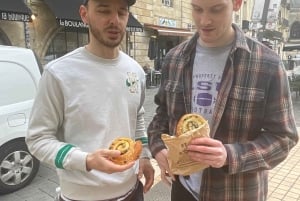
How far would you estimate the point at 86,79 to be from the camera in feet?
5.92

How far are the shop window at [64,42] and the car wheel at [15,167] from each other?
8.06 meters

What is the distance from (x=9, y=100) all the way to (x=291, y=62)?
18184mm

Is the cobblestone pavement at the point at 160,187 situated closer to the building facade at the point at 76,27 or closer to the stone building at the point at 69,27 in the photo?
the building facade at the point at 76,27

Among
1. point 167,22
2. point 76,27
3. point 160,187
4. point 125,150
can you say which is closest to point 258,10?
point 160,187

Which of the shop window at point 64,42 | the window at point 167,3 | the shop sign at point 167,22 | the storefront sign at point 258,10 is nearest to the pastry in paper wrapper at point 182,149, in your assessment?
the storefront sign at point 258,10

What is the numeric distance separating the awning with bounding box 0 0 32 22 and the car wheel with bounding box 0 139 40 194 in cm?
546

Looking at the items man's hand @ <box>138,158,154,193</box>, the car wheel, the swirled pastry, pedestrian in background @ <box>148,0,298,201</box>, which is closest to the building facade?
the car wheel

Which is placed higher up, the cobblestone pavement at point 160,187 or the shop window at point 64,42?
the shop window at point 64,42

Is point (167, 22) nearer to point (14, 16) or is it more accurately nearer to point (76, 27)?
point (76, 27)

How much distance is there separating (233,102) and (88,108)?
0.76 m

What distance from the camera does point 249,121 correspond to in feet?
5.58

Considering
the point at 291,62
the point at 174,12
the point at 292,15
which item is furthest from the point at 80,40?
the point at 292,15

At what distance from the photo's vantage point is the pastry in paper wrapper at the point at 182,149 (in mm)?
1421

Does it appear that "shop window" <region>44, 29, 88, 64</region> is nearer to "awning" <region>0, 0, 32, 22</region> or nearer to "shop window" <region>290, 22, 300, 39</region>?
Result: "awning" <region>0, 0, 32, 22</region>
